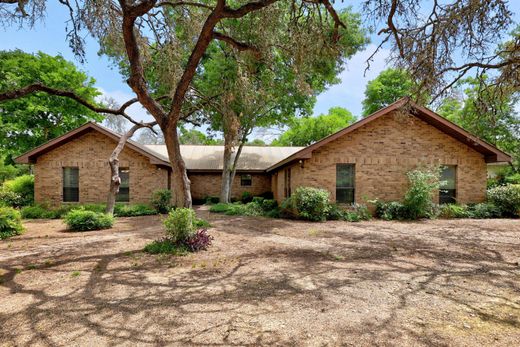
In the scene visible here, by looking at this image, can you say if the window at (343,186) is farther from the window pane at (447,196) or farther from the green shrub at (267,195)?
the green shrub at (267,195)

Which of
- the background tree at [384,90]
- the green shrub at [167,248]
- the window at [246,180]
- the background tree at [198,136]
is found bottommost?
the green shrub at [167,248]

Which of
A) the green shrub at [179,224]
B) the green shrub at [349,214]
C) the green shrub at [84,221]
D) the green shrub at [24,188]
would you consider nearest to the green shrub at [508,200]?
the green shrub at [349,214]

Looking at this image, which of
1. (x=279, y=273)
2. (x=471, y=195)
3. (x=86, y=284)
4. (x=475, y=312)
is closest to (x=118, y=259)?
(x=86, y=284)

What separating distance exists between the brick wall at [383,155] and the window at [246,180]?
8.31 m

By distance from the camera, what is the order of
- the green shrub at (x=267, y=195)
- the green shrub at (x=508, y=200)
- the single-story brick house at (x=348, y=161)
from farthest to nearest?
the green shrub at (x=267, y=195), the single-story brick house at (x=348, y=161), the green shrub at (x=508, y=200)

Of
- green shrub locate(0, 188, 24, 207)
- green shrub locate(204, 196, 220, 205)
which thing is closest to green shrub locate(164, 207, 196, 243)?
green shrub locate(204, 196, 220, 205)

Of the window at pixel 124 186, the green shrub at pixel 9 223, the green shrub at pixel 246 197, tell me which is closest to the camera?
the green shrub at pixel 9 223

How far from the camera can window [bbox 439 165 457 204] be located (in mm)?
13781

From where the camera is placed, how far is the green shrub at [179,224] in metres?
6.84

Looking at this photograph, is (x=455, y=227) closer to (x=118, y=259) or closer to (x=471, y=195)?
(x=471, y=195)

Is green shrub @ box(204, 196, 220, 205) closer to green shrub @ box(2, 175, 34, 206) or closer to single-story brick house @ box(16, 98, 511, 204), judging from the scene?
single-story brick house @ box(16, 98, 511, 204)

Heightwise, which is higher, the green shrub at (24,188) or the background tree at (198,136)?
the background tree at (198,136)

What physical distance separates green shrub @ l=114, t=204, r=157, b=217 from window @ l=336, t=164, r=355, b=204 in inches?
368

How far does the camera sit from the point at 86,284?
4691 millimetres
